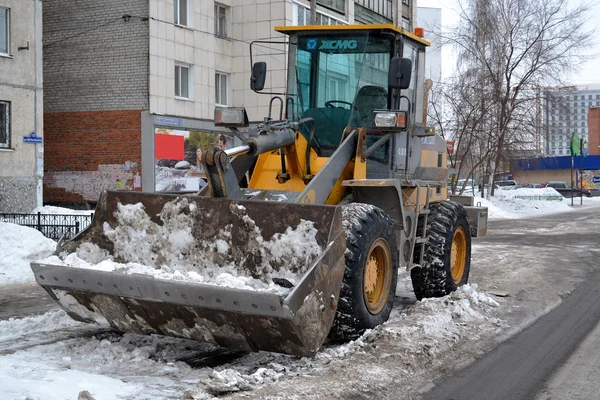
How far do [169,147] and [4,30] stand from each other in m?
6.43

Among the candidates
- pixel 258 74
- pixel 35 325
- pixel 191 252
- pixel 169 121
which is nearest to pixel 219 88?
pixel 169 121

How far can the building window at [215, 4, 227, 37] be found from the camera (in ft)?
87.9

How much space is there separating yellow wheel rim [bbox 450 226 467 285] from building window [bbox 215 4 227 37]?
19300 mm

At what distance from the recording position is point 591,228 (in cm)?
2261

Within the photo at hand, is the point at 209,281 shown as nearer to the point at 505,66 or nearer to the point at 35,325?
the point at 35,325

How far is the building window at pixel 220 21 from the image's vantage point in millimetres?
26797

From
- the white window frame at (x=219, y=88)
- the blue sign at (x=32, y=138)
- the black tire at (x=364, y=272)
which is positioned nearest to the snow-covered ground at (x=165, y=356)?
the black tire at (x=364, y=272)

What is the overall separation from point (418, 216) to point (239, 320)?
10.6 feet

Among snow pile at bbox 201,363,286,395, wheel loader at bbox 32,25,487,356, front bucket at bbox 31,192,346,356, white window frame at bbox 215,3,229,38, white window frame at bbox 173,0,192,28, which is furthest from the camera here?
white window frame at bbox 215,3,229,38

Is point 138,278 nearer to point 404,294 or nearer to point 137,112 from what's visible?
point 404,294

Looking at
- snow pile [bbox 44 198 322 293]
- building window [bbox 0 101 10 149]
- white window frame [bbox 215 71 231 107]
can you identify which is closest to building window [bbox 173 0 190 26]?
white window frame [bbox 215 71 231 107]

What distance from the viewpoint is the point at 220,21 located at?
27.1 meters

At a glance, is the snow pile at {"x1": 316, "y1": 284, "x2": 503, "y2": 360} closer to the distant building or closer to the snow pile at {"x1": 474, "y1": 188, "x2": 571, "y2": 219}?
the snow pile at {"x1": 474, "y1": 188, "x2": 571, "y2": 219}

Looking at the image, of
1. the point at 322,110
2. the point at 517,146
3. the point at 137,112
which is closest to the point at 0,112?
the point at 137,112
